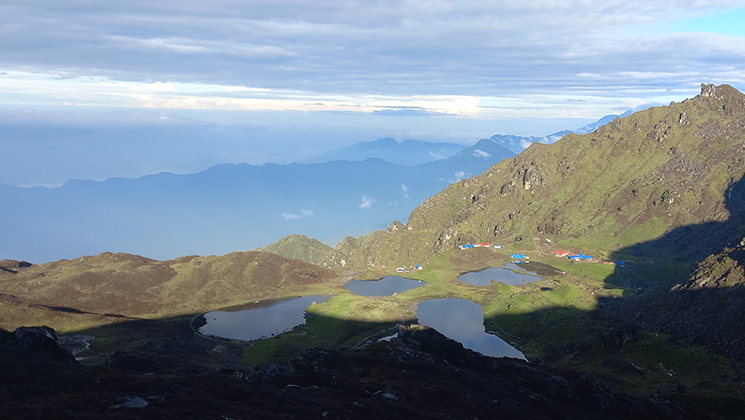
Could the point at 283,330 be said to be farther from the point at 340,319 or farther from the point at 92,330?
the point at 92,330

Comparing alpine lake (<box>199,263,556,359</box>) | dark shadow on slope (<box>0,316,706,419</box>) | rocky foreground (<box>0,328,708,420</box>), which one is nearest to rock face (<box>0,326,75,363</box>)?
rocky foreground (<box>0,328,708,420</box>)

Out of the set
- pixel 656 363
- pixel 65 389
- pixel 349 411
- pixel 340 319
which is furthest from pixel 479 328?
pixel 65 389

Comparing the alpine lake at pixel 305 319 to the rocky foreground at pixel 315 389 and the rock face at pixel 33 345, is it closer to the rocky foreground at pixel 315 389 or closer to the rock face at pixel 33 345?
the rocky foreground at pixel 315 389

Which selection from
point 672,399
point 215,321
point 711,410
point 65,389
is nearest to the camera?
point 65,389

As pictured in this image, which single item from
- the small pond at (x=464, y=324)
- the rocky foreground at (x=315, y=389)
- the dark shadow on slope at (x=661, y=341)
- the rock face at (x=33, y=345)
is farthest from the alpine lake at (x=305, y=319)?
the rock face at (x=33, y=345)

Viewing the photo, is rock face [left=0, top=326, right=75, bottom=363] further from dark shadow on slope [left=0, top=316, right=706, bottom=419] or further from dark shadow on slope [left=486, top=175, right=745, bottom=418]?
dark shadow on slope [left=486, top=175, right=745, bottom=418]

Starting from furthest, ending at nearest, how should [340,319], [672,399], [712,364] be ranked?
[340,319] → [712,364] → [672,399]

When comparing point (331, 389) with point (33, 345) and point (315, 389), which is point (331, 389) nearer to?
point (315, 389)
